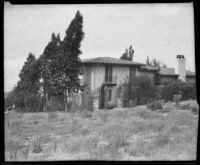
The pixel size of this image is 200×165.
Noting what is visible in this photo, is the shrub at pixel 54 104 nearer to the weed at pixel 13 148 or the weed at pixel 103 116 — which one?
the weed at pixel 103 116

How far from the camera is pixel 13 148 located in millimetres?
3533

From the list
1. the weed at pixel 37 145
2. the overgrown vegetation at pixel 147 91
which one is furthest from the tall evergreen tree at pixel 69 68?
the weed at pixel 37 145

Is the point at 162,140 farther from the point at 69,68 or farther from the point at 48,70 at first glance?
the point at 48,70

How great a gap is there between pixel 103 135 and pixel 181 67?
5.02 feet

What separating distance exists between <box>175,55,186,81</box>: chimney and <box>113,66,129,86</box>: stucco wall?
0.82 metres

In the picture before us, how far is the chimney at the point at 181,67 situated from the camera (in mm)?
3964

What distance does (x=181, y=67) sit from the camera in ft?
13.0

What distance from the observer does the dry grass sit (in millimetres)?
3484

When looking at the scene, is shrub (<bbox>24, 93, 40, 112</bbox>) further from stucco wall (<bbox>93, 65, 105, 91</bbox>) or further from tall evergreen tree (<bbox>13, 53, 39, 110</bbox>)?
stucco wall (<bbox>93, 65, 105, 91</bbox>)

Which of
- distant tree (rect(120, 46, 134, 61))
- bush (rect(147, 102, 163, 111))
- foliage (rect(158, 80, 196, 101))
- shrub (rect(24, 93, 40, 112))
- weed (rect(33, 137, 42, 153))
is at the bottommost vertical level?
weed (rect(33, 137, 42, 153))

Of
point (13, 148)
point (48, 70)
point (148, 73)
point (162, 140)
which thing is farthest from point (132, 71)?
point (13, 148)

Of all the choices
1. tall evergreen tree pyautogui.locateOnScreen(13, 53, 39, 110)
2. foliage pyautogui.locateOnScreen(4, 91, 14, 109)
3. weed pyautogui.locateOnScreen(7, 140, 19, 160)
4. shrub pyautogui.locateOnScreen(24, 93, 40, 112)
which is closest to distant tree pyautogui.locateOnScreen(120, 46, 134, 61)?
tall evergreen tree pyautogui.locateOnScreen(13, 53, 39, 110)

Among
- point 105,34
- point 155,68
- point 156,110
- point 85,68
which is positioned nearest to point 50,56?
point 85,68

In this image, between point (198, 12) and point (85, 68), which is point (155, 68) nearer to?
point (85, 68)
